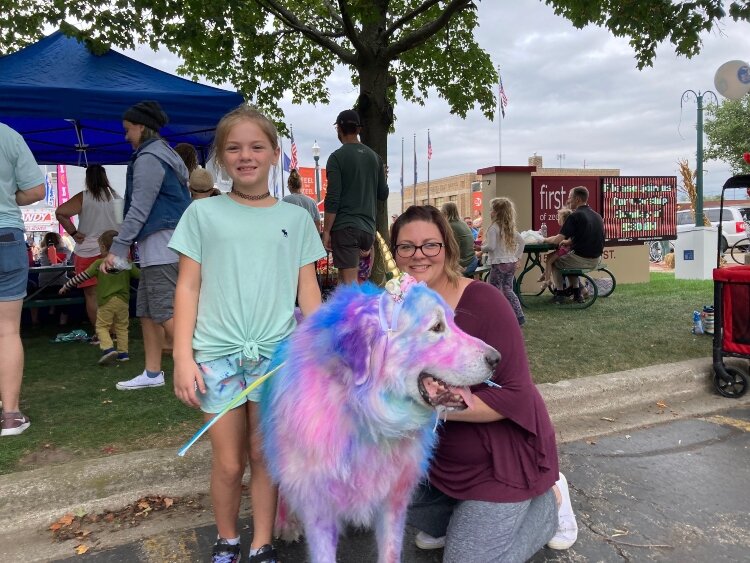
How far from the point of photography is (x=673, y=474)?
10.6 feet

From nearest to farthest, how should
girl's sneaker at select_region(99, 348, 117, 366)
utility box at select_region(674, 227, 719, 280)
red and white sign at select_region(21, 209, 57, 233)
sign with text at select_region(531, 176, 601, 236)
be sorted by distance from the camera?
girl's sneaker at select_region(99, 348, 117, 366), sign with text at select_region(531, 176, 601, 236), utility box at select_region(674, 227, 719, 280), red and white sign at select_region(21, 209, 57, 233)

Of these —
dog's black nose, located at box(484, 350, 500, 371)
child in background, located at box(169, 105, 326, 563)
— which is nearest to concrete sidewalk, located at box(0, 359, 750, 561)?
child in background, located at box(169, 105, 326, 563)

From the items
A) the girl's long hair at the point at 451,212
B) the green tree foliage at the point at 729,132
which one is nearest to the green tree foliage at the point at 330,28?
the girl's long hair at the point at 451,212

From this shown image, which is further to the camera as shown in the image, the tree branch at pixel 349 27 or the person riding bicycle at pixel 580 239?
the person riding bicycle at pixel 580 239

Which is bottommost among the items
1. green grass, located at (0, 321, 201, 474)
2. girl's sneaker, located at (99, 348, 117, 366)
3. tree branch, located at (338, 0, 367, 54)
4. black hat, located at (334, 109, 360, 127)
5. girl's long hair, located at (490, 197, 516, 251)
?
green grass, located at (0, 321, 201, 474)

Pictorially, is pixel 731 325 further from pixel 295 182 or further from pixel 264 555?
pixel 295 182

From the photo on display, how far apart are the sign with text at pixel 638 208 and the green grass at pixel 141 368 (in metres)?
2.38

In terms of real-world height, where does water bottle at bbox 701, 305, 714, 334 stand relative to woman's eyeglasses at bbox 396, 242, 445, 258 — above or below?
below

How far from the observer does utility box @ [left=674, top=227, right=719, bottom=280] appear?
1202 centimetres

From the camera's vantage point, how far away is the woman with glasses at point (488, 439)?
2201 millimetres

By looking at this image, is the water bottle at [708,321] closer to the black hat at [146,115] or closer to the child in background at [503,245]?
the child in background at [503,245]

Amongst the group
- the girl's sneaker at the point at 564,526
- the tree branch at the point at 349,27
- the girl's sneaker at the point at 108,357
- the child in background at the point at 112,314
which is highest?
the tree branch at the point at 349,27

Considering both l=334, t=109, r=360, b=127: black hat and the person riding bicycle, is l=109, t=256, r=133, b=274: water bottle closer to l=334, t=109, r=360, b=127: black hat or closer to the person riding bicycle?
l=334, t=109, r=360, b=127: black hat

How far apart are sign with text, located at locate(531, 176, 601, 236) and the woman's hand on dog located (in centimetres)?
898
